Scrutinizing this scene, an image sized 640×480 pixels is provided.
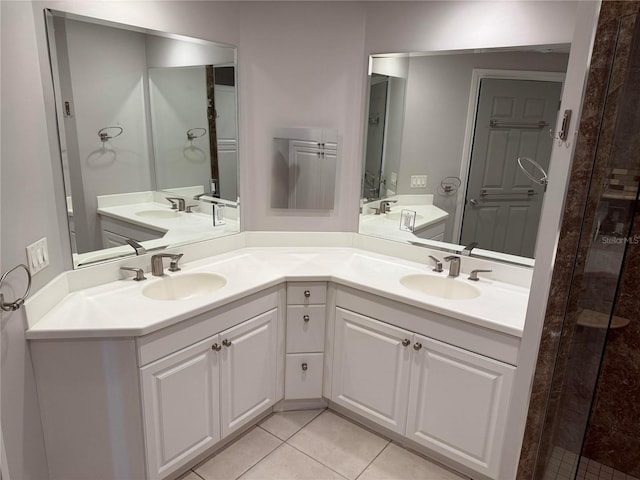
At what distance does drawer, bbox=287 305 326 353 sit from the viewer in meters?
2.27

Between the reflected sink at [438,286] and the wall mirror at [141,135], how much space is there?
1.10 metres

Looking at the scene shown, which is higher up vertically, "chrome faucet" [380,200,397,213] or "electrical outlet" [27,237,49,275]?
"chrome faucet" [380,200,397,213]

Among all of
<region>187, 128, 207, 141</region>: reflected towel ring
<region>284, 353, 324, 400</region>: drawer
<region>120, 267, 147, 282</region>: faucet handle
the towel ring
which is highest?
<region>187, 128, 207, 141</region>: reflected towel ring

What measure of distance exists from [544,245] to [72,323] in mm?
1722

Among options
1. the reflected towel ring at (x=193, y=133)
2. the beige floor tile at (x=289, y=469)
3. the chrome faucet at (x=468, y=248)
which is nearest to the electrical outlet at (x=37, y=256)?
the reflected towel ring at (x=193, y=133)

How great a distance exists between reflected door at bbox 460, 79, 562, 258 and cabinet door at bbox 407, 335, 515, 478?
659mm

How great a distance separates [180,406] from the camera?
6.00 feet

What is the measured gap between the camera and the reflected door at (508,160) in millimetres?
2012

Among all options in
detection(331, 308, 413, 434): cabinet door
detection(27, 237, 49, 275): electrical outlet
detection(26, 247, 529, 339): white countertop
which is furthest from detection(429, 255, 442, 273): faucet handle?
detection(27, 237, 49, 275): electrical outlet

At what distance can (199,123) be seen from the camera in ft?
7.68

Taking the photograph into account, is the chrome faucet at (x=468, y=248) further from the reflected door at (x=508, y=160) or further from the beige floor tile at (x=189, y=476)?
the beige floor tile at (x=189, y=476)

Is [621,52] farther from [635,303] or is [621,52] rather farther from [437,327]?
[437,327]

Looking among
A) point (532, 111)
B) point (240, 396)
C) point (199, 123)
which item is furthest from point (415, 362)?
point (199, 123)

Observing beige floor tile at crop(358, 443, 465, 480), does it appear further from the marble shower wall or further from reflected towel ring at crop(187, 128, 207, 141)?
reflected towel ring at crop(187, 128, 207, 141)
